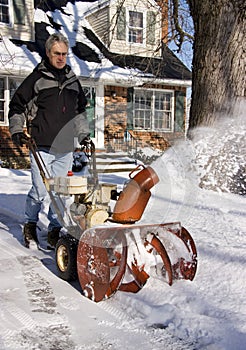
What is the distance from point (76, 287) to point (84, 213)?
57cm

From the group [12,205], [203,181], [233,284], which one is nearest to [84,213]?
[233,284]

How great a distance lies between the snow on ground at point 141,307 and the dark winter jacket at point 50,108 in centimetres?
97

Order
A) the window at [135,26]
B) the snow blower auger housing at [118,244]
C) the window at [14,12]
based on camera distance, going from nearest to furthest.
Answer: the snow blower auger housing at [118,244] → the window at [14,12] → the window at [135,26]

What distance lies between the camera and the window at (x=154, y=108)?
1559 centimetres

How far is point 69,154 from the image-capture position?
4020 mm

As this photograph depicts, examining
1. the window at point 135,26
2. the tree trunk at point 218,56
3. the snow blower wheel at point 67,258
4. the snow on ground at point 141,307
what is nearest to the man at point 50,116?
the snow on ground at point 141,307

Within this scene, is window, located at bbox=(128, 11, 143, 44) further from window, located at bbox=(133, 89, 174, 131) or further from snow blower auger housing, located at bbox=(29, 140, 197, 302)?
snow blower auger housing, located at bbox=(29, 140, 197, 302)

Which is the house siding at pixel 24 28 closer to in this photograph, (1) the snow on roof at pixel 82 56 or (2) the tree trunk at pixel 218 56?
(1) the snow on roof at pixel 82 56

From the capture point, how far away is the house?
12.9 meters

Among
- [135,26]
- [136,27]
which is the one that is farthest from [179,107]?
[135,26]

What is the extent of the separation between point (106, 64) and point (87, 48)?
3.06ft

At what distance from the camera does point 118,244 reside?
2781mm

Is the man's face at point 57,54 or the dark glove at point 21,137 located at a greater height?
the man's face at point 57,54

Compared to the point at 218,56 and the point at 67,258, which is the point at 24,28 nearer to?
the point at 218,56
